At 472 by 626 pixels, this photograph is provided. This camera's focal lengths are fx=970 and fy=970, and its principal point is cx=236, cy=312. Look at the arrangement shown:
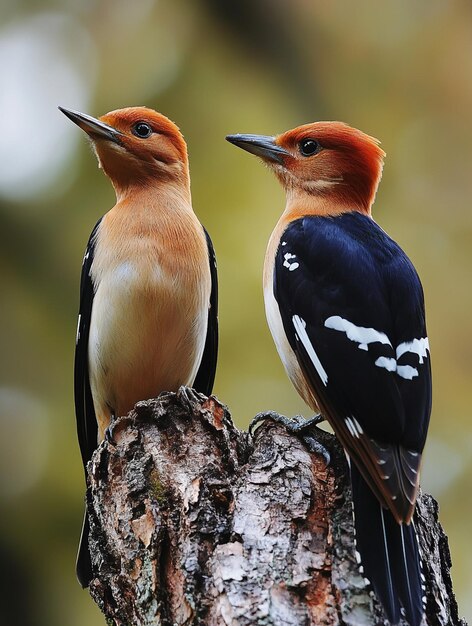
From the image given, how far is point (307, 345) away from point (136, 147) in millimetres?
1945

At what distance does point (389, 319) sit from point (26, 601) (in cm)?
427

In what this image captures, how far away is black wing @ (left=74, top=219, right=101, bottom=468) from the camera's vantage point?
19.5ft

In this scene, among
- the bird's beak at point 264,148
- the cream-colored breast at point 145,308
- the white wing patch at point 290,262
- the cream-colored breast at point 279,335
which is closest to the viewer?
the cream-colored breast at point 279,335

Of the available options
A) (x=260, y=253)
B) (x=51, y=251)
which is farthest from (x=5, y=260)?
(x=260, y=253)

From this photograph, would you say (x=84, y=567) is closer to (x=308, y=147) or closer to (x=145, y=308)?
(x=145, y=308)

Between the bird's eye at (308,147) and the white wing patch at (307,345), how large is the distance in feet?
4.79

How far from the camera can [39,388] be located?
8250 mm

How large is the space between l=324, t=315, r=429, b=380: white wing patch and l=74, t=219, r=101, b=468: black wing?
167 centimetres

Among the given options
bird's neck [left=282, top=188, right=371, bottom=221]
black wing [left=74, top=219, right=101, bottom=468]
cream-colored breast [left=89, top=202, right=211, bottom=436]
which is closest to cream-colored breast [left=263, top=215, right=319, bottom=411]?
bird's neck [left=282, top=188, right=371, bottom=221]

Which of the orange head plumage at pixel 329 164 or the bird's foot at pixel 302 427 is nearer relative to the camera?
the bird's foot at pixel 302 427

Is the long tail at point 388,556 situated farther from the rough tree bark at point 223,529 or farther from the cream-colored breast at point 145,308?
the cream-colored breast at point 145,308

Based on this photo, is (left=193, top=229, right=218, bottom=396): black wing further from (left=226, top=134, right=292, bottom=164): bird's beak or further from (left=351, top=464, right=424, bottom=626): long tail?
(left=351, top=464, right=424, bottom=626): long tail

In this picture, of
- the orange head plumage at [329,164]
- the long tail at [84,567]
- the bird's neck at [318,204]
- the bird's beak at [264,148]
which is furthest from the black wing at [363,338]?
the long tail at [84,567]

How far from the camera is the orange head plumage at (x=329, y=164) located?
240 inches
